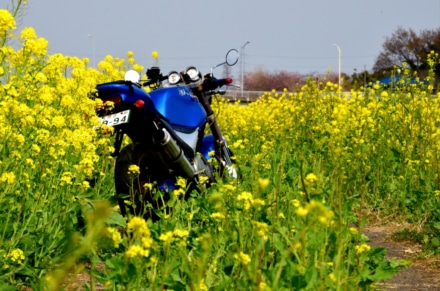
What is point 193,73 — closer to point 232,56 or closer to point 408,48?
point 232,56

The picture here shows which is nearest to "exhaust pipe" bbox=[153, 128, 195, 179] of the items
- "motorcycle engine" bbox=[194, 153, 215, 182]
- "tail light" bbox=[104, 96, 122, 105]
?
"motorcycle engine" bbox=[194, 153, 215, 182]

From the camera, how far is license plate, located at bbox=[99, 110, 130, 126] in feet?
17.3

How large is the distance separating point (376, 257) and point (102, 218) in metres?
2.59

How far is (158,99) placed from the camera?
19.0ft

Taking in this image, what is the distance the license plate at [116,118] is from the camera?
5.27 metres

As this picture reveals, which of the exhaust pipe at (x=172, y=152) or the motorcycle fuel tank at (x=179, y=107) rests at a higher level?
the motorcycle fuel tank at (x=179, y=107)

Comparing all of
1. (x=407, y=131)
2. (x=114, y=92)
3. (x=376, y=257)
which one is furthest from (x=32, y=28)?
(x=407, y=131)

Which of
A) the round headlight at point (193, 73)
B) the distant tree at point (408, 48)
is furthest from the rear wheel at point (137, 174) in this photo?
the distant tree at point (408, 48)

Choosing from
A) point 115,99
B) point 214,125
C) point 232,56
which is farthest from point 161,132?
point 232,56

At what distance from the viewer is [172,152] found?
5.65 meters

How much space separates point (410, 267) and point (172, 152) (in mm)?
1811

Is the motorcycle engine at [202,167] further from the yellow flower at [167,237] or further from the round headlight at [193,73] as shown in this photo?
the yellow flower at [167,237]

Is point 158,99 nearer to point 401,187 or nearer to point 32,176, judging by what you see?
point 32,176

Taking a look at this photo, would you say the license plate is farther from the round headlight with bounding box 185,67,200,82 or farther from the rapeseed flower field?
the round headlight with bounding box 185,67,200,82
